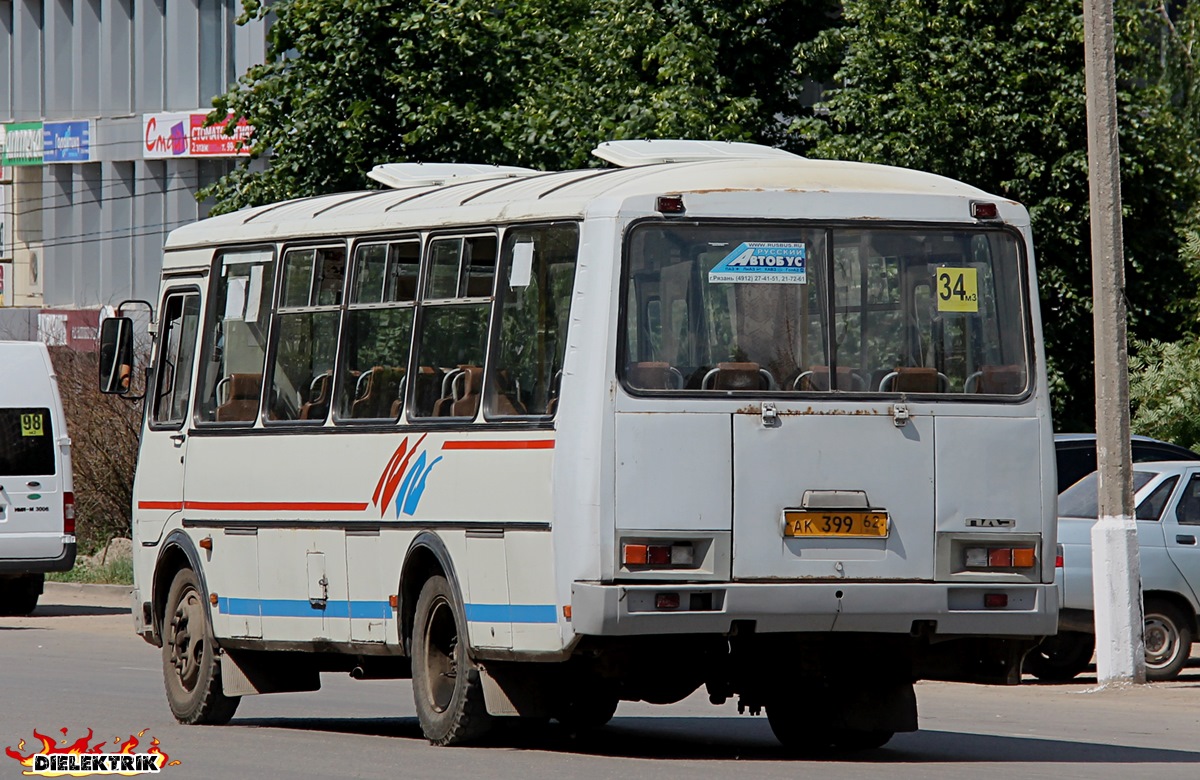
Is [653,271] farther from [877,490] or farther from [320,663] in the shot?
[320,663]

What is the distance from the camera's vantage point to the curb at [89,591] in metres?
27.4

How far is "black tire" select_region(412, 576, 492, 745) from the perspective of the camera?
11.7m

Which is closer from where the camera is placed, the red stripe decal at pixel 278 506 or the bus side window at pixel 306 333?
the red stripe decal at pixel 278 506

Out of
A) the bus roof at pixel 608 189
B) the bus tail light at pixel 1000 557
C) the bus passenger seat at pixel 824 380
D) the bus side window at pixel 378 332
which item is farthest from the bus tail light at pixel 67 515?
the bus tail light at pixel 1000 557

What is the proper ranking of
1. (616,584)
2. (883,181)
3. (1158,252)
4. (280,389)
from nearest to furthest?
(616,584) < (883,181) < (280,389) < (1158,252)

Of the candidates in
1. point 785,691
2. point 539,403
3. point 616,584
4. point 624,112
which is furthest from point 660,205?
point 624,112

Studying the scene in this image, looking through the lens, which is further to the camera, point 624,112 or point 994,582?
point 624,112

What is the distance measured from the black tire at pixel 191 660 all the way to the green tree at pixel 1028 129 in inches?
410

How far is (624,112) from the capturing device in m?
24.5

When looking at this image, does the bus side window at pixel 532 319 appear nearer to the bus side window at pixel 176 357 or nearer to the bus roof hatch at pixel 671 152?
the bus roof hatch at pixel 671 152

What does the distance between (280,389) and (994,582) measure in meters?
4.43

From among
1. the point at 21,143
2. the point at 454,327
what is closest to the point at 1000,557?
the point at 454,327

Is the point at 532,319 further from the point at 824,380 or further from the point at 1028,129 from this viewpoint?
the point at 1028,129
